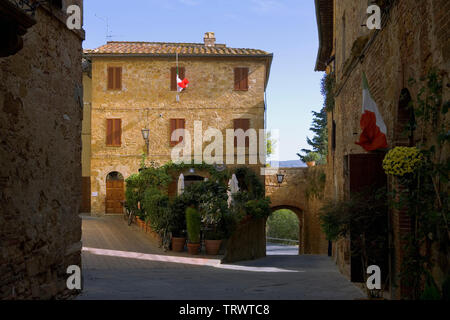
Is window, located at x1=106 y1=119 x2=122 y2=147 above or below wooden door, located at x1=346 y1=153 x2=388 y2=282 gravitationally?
above

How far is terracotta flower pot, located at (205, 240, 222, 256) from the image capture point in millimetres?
12008

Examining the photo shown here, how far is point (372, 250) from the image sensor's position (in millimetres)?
5797

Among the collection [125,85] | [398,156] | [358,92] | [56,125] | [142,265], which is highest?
[125,85]

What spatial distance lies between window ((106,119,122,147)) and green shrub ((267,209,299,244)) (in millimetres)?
20760

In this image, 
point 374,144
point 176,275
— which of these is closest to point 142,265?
point 176,275

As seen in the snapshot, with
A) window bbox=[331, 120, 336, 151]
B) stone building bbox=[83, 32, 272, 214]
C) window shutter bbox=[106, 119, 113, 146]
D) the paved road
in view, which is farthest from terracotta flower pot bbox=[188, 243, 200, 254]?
window shutter bbox=[106, 119, 113, 146]

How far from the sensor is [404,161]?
4141 millimetres

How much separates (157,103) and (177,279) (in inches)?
574

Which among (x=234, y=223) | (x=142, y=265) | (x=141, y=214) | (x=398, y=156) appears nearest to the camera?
(x=398, y=156)

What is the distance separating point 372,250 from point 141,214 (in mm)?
12197

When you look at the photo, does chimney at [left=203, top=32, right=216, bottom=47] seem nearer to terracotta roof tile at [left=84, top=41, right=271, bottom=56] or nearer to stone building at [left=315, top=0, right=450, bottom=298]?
terracotta roof tile at [left=84, top=41, right=271, bottom=56]

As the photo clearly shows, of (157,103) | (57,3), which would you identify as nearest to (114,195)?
(157,103)

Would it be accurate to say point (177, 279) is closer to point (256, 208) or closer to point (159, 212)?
point (159, 212)
